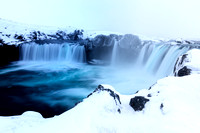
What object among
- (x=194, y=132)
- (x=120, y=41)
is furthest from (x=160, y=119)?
(x=120, y=41)

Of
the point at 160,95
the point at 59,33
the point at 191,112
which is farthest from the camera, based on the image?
the point at 59,33

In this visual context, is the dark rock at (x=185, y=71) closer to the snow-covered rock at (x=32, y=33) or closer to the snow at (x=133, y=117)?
the snow at (x=133, y=117)

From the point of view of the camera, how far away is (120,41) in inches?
788

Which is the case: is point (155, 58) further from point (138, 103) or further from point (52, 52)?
point (52, 52)

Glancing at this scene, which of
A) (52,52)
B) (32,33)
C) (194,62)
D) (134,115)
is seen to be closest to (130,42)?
(52,52)

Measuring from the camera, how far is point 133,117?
10.8 ft

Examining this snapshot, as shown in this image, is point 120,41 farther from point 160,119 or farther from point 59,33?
point 59,33

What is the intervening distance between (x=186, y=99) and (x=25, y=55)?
23.0 meters

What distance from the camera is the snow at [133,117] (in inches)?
106

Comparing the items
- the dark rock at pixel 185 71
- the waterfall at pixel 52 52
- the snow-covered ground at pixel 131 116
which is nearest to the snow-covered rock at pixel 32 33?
the waterfall at pixel 52 52

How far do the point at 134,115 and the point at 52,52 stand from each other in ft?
70.2

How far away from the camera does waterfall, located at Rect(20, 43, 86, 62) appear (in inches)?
846

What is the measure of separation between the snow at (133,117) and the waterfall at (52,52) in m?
18.8

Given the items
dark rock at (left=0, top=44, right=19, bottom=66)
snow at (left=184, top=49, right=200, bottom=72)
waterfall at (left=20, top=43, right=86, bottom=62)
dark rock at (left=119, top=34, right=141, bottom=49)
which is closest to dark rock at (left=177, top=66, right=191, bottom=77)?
snow at (left=184, top=49, right=200, bottom=72)
